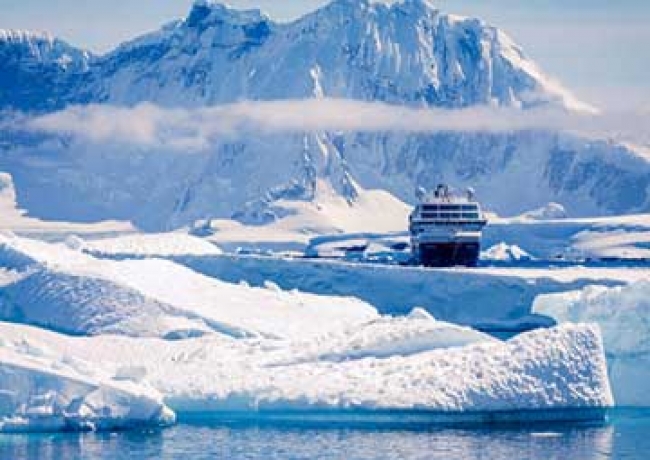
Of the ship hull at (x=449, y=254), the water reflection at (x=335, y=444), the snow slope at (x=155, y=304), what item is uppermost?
the ship hull at (x=449, y=254)

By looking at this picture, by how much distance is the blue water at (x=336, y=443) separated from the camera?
42.4 metres

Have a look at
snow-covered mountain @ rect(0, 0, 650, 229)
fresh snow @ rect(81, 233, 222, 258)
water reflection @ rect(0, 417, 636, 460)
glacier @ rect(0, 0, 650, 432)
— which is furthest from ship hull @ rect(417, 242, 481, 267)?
snow-covered mountain @ rect(0, 0, 650, 229)

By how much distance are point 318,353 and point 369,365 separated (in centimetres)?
214

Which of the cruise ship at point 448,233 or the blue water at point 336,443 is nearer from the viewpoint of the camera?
the blue water at point 336,443

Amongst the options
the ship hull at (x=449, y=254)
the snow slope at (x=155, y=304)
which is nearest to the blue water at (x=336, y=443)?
the snow slope at (x=155, y=304)

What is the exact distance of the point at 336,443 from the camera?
4406 cm

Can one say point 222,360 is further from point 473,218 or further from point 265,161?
point 265,161

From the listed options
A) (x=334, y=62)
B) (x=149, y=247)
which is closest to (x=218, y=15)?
(x=334, y=62)

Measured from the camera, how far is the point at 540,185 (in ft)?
569

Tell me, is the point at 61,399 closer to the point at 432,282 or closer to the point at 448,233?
the point at 432,282

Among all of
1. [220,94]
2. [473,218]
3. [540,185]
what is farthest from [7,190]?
[473,218]

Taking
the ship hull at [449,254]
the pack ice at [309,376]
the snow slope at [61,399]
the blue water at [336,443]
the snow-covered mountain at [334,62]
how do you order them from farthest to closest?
1. the snow-covered mountain at [334,62]
2. the ship hull at [449,254]
3. the pack ice at [309,376]
4. the snow slope at [61,399]
5. the blue water at [336,443]

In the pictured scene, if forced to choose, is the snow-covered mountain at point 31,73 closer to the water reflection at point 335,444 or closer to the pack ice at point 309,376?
the pack ice at point 309,376

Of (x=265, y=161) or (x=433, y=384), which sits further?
(x=265, y=161)
